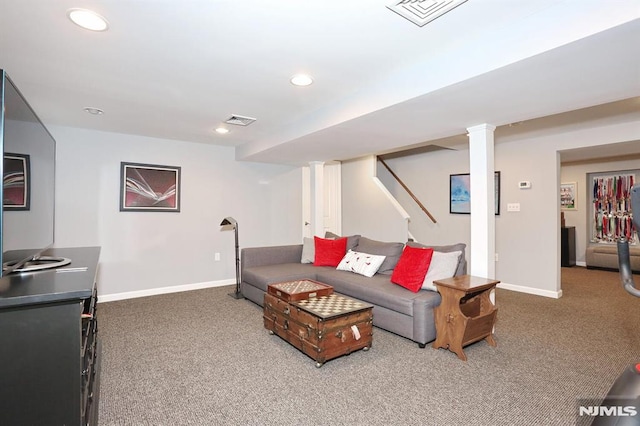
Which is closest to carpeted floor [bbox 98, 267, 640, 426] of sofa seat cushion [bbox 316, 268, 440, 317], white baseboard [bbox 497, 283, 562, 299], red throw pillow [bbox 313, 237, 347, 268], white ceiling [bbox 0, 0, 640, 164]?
sofa seat cushion [bbox 316, 268, 440, 317]

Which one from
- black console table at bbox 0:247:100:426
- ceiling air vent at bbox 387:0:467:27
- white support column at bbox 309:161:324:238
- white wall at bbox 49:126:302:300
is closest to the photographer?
black console table at bbox 0:247:100:426

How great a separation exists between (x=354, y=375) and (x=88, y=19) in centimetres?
276

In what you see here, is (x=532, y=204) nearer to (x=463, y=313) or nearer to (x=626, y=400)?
(x=463, y=313)

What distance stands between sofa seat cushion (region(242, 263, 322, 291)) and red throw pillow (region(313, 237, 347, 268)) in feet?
0.46

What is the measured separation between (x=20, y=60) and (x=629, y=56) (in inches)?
151

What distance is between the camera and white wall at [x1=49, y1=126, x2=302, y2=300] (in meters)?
4.24

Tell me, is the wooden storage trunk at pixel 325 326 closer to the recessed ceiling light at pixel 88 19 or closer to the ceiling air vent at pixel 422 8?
the ceiling air vent at pixel 422 8

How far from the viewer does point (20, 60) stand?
2.34m

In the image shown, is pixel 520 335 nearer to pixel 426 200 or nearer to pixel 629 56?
pixel 629 56

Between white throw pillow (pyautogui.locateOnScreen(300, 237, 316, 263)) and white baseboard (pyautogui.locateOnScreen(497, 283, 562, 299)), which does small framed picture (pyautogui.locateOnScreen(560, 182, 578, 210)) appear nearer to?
Answer: white baseboard (pyautogui.locateOnScreen(497, 283, 562, 299))

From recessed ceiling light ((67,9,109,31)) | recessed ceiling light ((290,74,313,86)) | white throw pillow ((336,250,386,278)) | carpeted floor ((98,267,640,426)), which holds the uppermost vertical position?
recessed ceiling light ((67,9,109,31))

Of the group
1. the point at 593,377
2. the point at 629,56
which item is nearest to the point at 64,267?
the point at 629,56

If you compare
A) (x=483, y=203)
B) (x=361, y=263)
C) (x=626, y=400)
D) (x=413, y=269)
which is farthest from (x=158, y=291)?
(x=626, y=400)

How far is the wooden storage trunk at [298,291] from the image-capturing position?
9.62ft
